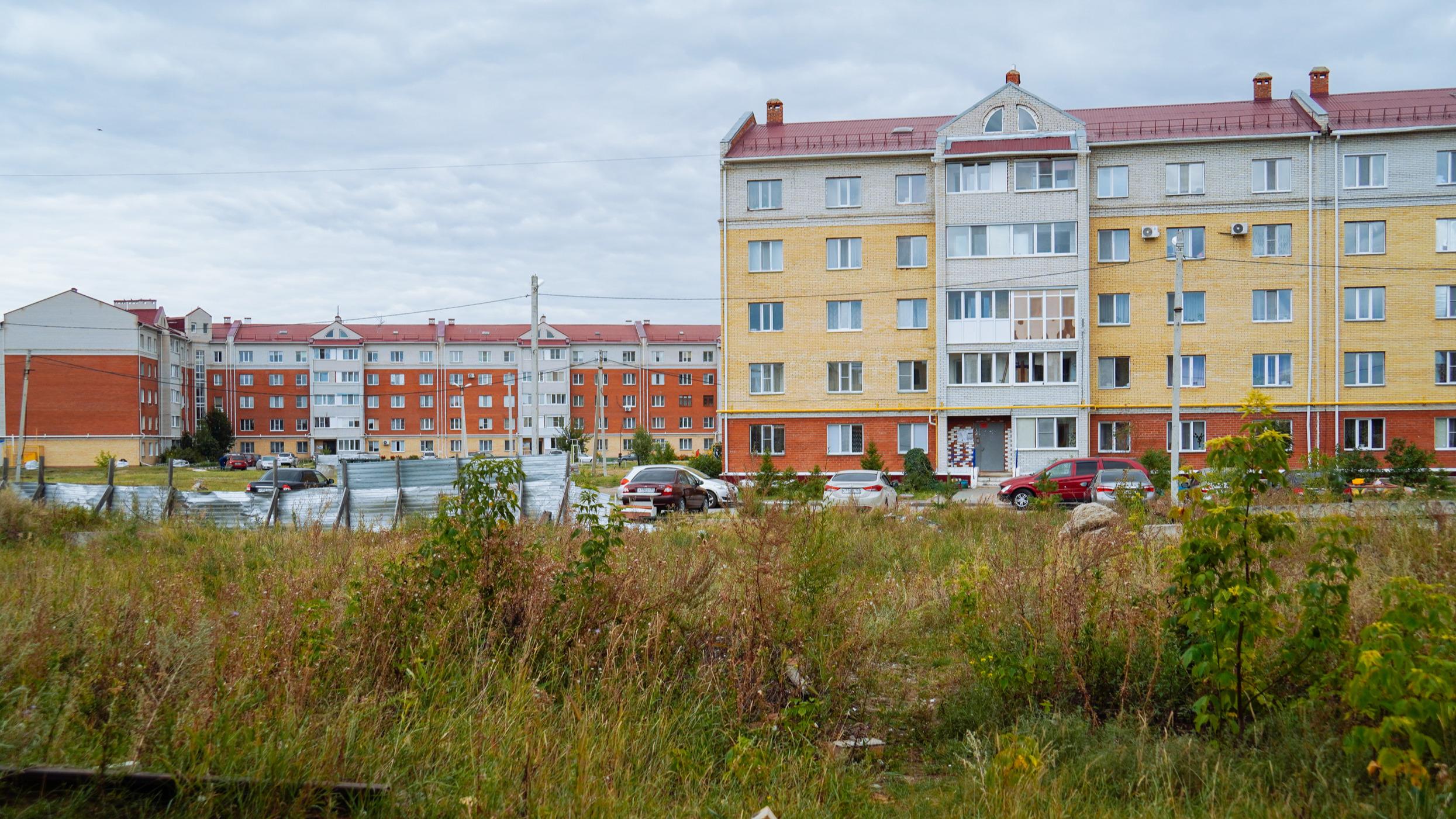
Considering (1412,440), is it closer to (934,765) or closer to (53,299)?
(934,765)

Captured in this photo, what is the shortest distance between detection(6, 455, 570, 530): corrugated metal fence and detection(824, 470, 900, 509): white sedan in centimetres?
777

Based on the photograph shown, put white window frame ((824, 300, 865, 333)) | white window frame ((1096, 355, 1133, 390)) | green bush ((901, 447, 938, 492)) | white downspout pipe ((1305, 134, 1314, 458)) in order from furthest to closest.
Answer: white window frame ((824, 300, 865, 333)), white window frame ((1096, 355, 1133, 390)), white downspout pipe ((1305, 134, 1314, 458)), green bush ((901, 447, 938, 492))

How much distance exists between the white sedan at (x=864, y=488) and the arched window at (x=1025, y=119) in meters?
17.4

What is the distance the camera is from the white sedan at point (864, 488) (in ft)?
74.2

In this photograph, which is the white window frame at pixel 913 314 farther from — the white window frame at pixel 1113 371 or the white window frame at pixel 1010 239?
the white window frame at pixel 1113 371

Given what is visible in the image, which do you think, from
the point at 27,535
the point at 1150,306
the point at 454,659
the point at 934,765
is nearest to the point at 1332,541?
the point at 934,765

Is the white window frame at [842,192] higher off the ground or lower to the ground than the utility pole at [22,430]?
higher

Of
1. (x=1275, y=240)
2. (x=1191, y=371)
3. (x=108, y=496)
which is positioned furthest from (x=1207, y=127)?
(x=108, y=496)

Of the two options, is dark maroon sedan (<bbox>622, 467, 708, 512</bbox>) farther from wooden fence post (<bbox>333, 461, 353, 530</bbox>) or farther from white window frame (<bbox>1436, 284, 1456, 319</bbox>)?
white window frame (<bbox>1436, 284, 1456, 319</bbox>)

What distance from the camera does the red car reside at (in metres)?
24.7

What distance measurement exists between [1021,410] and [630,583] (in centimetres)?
3131

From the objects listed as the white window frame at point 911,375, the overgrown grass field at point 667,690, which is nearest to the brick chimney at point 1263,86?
the white window frame at point 911,375

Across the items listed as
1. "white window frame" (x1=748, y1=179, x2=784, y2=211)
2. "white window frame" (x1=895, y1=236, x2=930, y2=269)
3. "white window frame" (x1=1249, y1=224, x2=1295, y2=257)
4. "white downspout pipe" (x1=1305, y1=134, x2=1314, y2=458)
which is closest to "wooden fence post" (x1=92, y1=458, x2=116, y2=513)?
"white window frame" (x1=748, y1=179, x2=784, y2=211)

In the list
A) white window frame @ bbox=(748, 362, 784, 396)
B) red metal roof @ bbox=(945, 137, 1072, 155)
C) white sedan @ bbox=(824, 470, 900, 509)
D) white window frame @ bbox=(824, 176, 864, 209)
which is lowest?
white sedan @ bbox=(824, 470, 900, 509)
